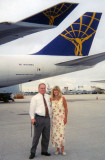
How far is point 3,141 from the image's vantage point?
6.61 meters

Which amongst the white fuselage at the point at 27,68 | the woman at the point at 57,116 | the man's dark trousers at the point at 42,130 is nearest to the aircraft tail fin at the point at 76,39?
the white fuselage at the point at 27,68

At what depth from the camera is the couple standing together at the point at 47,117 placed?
17.5ft

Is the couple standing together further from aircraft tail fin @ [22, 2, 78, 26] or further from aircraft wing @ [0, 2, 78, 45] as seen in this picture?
aircraft tail fin @ [22, 2, 78, 26]

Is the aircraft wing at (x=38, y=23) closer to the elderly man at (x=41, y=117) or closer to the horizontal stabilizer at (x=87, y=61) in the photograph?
the elderly man at (x=41, y=117)

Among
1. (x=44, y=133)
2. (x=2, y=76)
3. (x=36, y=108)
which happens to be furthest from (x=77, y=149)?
(x=2, y=76)

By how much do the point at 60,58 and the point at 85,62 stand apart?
7.79ft

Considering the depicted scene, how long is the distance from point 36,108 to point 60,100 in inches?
22.3

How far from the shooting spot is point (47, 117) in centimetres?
542

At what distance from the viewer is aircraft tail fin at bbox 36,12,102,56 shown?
22.7 metres

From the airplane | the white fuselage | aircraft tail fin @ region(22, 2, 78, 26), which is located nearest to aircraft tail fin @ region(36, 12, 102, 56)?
the airplane

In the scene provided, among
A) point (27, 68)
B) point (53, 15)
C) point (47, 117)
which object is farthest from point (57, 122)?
point (27, 68)

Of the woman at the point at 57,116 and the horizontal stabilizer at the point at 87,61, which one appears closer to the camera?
the woman at the point at 57,116

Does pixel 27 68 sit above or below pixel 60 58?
below

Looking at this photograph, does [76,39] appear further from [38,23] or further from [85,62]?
[38,23]
